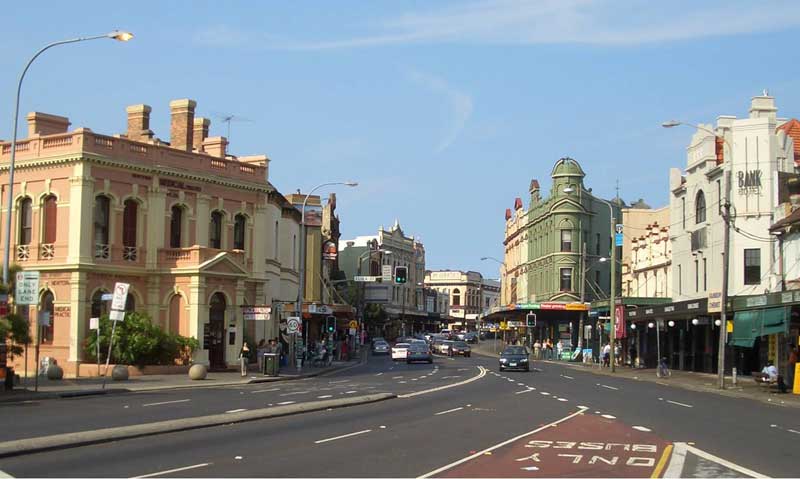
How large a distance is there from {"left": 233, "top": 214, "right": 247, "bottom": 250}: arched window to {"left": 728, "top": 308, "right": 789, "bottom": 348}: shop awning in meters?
25.4

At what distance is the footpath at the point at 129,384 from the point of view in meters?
30.7

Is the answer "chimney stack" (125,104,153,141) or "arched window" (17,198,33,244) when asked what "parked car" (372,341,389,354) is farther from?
"arched window" (17,198,33,244)

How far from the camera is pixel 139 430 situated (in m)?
18.6

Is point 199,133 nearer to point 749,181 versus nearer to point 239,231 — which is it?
point 239,231

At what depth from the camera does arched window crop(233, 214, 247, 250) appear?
174 feet

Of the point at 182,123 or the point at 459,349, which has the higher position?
the point at 182,123

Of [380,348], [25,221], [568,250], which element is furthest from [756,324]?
[380,348]

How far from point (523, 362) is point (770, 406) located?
77.7ft

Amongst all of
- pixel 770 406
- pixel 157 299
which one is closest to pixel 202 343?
pixel 157 299

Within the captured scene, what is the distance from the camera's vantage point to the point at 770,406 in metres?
32.1

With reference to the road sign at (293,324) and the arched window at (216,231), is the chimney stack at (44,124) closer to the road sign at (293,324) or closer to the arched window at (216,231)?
the arched window at (216,231)

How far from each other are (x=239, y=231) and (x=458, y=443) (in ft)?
121

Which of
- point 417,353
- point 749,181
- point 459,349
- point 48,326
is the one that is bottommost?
point 459,349

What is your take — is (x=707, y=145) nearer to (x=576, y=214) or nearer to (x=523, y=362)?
(x=523, y=362)
